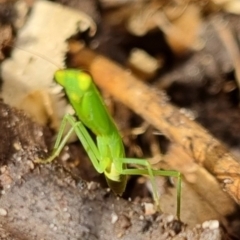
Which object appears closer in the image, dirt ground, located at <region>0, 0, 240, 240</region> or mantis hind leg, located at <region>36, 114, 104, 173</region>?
dirt ground, located at <region>0, 0, 240, 240</region>

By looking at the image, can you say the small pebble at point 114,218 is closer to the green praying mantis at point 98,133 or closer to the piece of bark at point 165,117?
the green praying mantis at point 98,133

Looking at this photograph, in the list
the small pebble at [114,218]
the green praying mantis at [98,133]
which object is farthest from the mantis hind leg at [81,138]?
the small pebble at [114,218]

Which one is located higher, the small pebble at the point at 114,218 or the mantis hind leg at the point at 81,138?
the mantis hind leg at the point at 81,138

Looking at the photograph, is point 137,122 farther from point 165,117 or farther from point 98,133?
point 98,133

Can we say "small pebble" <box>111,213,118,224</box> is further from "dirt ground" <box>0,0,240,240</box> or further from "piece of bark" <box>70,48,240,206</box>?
"piece of bark" <box>70,48,240,206</box>

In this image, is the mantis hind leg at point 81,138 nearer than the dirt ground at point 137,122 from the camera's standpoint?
No

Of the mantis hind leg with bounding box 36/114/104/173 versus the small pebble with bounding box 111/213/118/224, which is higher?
the mantis hind leg with bounding box 36/114/104/173

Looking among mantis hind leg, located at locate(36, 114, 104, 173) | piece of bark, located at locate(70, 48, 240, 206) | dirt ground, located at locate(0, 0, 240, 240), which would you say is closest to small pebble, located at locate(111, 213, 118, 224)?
dirt ground, located at locate(0, 0, 240, 240)

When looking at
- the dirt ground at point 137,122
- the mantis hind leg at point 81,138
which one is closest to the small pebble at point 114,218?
the dirt ground at point 137,122
